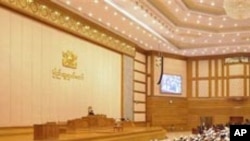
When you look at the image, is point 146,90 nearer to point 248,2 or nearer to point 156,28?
point 156,28

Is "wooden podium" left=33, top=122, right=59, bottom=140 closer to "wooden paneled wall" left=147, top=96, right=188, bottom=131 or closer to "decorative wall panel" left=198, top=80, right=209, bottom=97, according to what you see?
"wooden paneled wall" left=147, top=96, right=188, bottom=131

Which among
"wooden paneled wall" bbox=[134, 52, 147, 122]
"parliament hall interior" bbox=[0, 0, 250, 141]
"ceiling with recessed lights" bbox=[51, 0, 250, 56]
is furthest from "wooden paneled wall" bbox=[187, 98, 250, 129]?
"wooden paneled wall" bbox=[134, 52, 147, 122]

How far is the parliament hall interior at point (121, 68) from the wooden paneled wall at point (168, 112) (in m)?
0.06

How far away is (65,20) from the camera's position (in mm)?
11234

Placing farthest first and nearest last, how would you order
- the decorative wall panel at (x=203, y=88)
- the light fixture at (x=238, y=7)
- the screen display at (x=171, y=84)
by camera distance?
the decorative wall panel at (x=203, y=88), the screen display at (x=171, y=84), the light fixture at (x=238, y=7)

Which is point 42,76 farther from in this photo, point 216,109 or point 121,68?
point 216,109

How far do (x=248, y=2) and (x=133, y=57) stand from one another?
8837 mm

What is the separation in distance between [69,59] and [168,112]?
947 cm

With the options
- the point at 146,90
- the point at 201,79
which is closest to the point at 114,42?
the point at 146,90

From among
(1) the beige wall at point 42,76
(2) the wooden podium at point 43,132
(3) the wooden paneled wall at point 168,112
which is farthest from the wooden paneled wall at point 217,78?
(2) the wooden podium at point 43,132

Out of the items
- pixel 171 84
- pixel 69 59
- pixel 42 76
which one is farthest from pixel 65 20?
pixel 171 84

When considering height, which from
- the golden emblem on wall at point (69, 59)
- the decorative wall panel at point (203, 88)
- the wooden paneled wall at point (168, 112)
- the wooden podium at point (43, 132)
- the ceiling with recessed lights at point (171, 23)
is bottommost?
the wooden paneled wall at point (168, 112)

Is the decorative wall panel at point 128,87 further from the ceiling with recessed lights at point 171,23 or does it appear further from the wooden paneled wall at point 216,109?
the wooden paneled wall at point 216,109

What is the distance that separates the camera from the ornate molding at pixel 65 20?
9.15 metres
